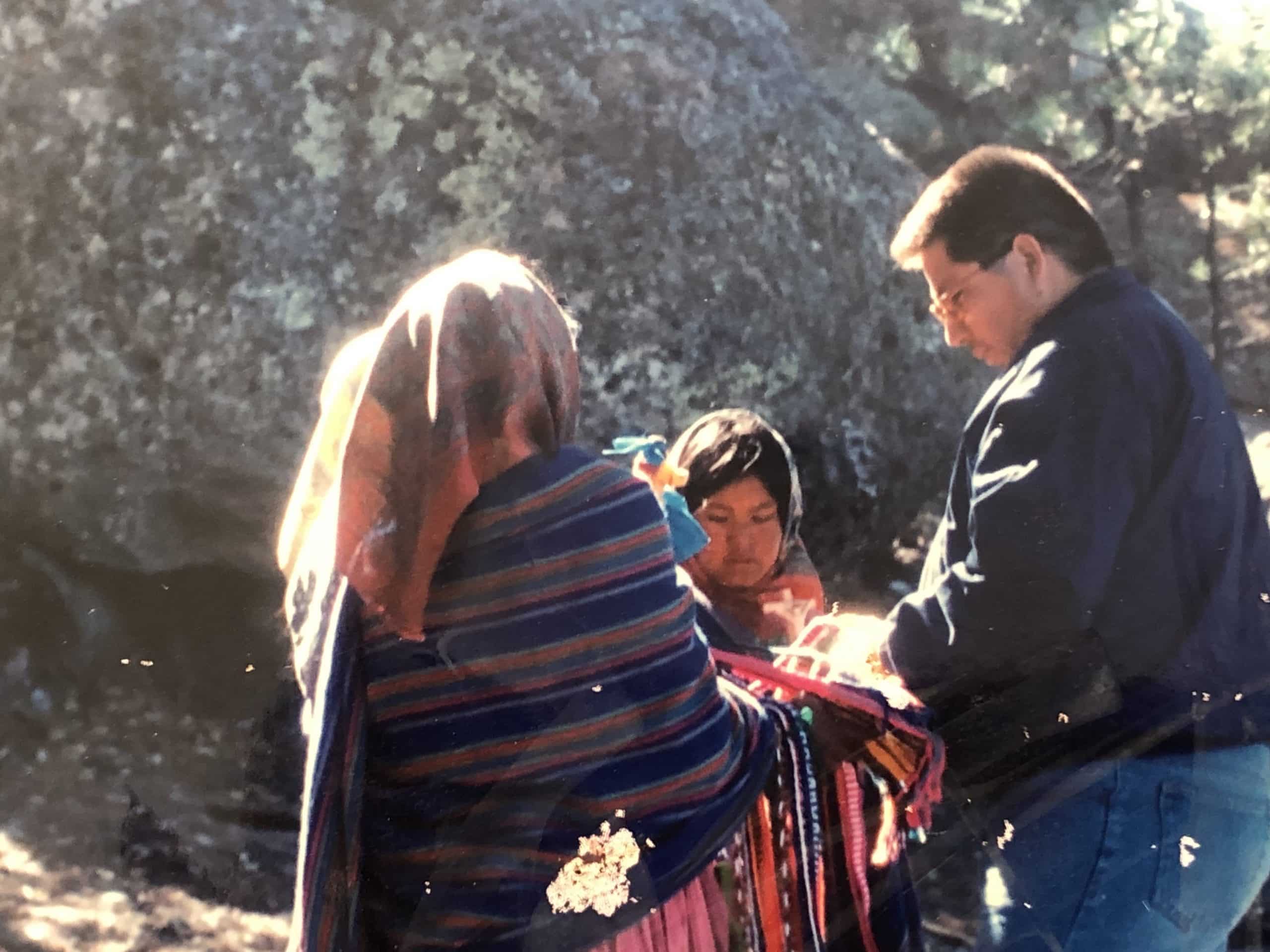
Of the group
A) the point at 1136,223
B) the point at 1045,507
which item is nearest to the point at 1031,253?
the point at 1045,507

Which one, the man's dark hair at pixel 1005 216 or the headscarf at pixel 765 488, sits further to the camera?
the headscarf at pixel 765 488

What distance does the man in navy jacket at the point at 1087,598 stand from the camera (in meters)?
0.62

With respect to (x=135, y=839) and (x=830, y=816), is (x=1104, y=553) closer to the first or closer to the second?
(x=830, y=816)

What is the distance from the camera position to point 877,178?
116cm

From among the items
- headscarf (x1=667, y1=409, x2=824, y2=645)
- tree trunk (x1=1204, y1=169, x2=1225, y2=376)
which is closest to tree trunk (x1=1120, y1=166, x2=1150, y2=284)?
tree trunk (x1=1204, y1=169, x2=1225, y2=376)

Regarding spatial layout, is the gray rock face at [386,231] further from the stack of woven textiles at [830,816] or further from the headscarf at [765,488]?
the stack of woven textiles at [830,816]

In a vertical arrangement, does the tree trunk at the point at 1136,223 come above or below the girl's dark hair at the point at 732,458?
above

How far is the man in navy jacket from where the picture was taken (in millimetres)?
616

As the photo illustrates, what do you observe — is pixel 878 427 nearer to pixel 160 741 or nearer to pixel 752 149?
pixel 752 149

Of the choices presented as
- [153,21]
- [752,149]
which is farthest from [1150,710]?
[153,21]

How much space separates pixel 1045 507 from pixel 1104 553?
57 millimetres

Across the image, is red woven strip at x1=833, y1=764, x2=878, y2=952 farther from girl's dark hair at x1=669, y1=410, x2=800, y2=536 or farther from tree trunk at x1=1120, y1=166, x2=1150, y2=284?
tree trunk at x1=1120, y1=166, x2=1150, y2=284

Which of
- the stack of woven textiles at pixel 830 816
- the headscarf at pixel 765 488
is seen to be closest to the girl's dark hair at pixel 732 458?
the headscarf at pixel 765 488

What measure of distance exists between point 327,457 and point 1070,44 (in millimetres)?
914
